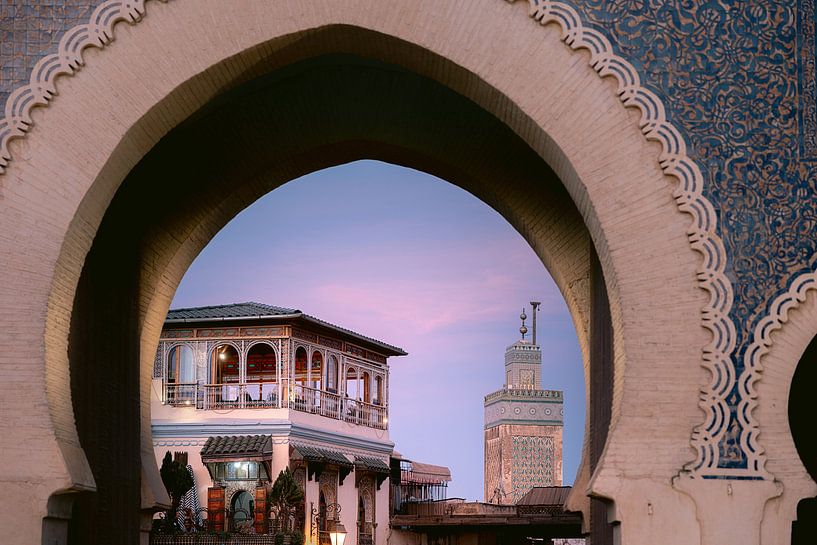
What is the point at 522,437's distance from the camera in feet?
110

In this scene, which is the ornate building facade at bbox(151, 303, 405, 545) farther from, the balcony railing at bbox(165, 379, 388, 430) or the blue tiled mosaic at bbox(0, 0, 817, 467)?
the blue tiled mosaic at bbox(0, 0, 817, 467)

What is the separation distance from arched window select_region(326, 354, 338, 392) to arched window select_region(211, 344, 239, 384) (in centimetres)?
161

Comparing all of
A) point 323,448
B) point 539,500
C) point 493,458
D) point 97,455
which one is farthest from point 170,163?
point 493,458

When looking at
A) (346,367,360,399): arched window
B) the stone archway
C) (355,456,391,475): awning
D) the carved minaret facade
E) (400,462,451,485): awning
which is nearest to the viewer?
the stone archway

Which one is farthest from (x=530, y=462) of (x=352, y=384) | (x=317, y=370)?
(x=317, y=370)

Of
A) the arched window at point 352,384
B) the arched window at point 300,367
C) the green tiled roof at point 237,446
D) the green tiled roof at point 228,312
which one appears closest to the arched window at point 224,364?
the green tiled roof at point 228,312

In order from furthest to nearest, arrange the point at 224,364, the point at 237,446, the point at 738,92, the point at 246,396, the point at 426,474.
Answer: the point at 426,474, the point at 224,364, the point at 246,396, the point at 237,446, the point at 738,92

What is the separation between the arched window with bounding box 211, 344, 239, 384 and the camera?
21.4 meters

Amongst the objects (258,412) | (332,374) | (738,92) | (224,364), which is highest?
(224,364)

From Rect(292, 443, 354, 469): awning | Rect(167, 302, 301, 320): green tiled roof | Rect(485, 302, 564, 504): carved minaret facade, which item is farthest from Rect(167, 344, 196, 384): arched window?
Rect(485, 302, 564, 504): carved minaret facade

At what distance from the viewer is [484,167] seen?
788 centimetres

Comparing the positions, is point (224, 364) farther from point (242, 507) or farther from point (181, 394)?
point (242, 507)

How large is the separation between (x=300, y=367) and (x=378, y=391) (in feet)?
9.50

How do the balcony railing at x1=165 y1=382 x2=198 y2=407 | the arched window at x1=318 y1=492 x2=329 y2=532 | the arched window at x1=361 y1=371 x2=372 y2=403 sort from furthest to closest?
1. the arched window at x1=361 y1=371 x2=372 y2=403
2. the balcony railing at x1=165 y1=382 x2=198 y2=407
3. the arched window at x1=318 y1=492 x2=329 y2=532
